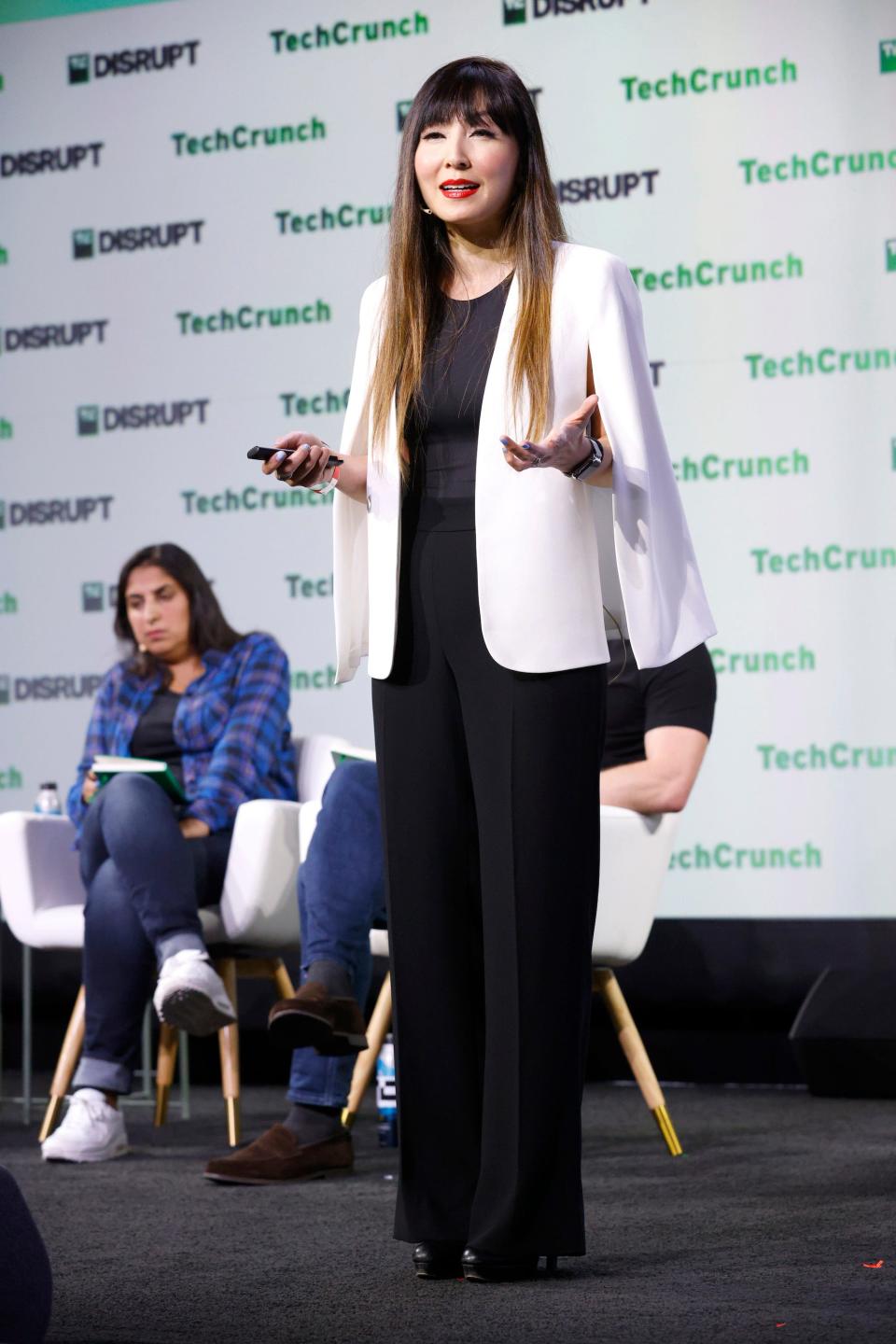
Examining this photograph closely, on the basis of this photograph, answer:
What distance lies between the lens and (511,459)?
5.94 ft

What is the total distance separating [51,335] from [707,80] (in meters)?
2.17

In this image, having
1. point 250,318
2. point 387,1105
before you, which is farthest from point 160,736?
point 250,318

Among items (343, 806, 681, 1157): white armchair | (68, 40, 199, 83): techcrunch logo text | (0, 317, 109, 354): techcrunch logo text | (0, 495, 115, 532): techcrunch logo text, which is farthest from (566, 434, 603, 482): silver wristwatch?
(68, 40, 199, 83): techcrunch logo text

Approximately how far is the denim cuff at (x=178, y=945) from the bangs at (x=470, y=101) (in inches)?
68.6

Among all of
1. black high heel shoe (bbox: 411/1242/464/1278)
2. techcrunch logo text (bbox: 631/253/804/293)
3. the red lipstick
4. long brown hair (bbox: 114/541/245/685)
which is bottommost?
black high heel shoe (bbox: 411/1242/464/1278)

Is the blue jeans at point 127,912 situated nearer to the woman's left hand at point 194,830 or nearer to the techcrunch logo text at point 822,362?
the woman's left hand at point 194,830

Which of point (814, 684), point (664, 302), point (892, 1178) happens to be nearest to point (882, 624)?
point (814, 684)

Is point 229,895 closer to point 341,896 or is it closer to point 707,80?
point 341,896

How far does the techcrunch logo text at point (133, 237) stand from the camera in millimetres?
5371

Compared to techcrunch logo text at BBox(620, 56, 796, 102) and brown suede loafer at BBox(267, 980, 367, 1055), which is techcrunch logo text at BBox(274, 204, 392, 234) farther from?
brown suede loafer at BBox(267, 980, 367, 1055)

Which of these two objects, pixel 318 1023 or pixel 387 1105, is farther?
pixel 387 1105

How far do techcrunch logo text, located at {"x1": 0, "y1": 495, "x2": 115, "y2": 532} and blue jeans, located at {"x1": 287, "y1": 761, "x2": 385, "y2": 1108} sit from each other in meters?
2.49

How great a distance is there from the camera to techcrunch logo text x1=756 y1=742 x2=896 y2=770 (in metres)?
4.61

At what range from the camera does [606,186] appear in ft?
16.2
